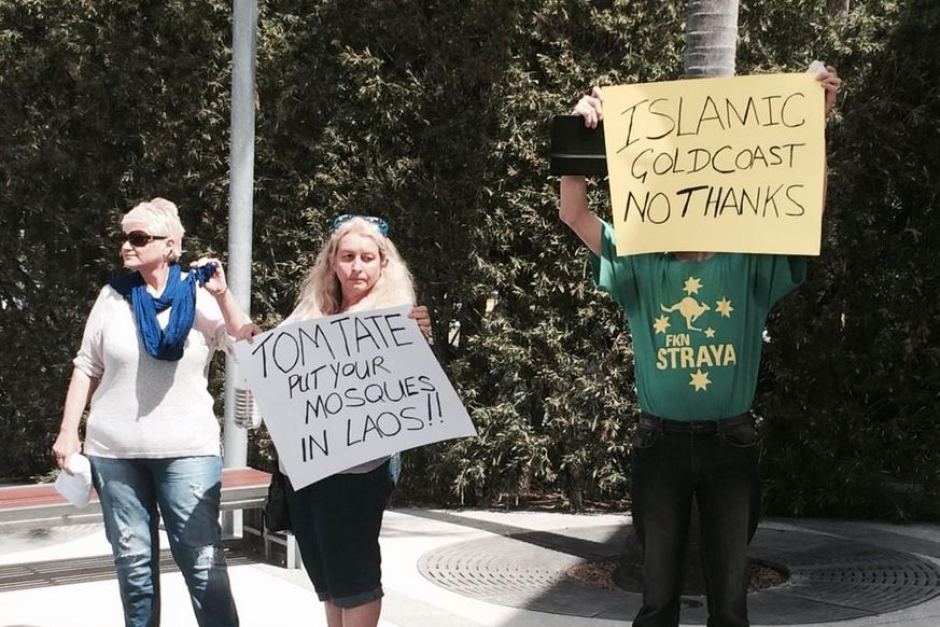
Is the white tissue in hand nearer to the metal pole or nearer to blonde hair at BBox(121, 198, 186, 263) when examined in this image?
blonde hair at BBox(121, 198, 186, 263)

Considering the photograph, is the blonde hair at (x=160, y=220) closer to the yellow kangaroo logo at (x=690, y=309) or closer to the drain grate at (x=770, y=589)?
the yellow kangaroo logo at (x=690, y=309)

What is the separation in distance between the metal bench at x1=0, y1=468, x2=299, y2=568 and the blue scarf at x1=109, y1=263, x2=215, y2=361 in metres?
2.05

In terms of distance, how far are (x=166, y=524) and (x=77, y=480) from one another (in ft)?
1.18

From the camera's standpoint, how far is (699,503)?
11.6 ft

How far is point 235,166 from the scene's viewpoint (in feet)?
24.4

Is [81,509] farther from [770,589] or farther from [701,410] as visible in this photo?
[701,410]

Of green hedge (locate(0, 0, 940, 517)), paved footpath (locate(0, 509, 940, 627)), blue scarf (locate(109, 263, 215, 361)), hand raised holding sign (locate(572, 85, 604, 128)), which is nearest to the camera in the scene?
hand raised holding sign (locate(572, 85, 604, 128))

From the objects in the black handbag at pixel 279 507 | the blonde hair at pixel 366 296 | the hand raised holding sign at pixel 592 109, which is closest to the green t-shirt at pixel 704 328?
the hand raised holding sign at pixel 592 109

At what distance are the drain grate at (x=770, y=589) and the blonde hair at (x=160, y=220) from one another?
8.71 ft

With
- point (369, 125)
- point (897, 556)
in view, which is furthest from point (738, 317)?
point (369, 125)

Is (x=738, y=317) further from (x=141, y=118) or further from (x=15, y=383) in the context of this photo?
(x=15, y=383)

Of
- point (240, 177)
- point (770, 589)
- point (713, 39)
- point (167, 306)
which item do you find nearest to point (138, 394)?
point (167, 306)

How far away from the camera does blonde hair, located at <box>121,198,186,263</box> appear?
169 inches

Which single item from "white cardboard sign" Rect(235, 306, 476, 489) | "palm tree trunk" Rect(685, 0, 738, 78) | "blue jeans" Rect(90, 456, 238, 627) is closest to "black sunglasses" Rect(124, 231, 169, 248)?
"white cardboard sign" Rect(235, 306, 476, 489)
